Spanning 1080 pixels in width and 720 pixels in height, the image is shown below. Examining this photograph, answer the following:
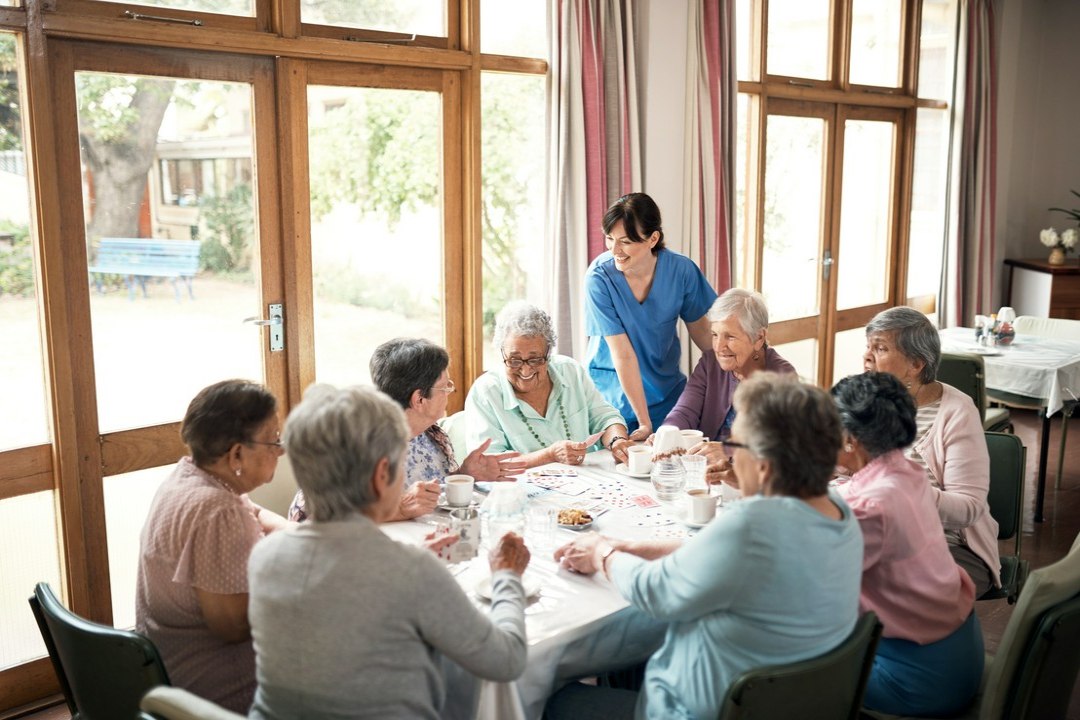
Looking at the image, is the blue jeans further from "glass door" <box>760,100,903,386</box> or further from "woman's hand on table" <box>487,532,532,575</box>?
"glass door" <box>760,100,903,386</box>

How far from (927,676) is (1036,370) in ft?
9.56

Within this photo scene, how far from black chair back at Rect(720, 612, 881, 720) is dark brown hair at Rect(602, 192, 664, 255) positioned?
2.13 m

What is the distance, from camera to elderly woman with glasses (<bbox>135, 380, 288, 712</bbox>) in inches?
78.0

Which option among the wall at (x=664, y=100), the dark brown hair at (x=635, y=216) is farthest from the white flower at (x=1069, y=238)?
the dark brown hair at (x=635, y=216)

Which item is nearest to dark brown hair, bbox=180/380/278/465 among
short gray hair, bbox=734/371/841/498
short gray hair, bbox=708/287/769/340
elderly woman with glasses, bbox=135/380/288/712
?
elderly woman with glasses, bbox=135/380/288/712

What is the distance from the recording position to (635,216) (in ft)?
12.3

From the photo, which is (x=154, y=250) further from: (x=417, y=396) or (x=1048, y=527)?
(x=1048, y=527)

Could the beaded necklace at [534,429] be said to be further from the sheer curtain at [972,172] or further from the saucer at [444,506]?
Result: the sheer curtain at [972,172]

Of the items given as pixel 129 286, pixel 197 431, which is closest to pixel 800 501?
pixel 197 431

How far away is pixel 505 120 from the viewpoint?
4.42 meters

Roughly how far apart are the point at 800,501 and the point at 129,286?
2.50 metres

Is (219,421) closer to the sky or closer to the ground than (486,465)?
closer to the sky

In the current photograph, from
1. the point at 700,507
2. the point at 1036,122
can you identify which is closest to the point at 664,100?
Result: the point at 700,507

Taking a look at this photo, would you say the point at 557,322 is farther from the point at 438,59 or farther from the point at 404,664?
the point at 404,664
